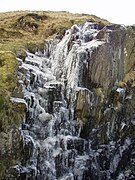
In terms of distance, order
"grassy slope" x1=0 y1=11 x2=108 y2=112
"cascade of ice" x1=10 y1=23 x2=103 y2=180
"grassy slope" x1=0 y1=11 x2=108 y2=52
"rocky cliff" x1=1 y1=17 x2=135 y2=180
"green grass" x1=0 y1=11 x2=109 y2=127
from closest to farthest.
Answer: "green grass" x1=0 y1=11 x2=109 y2=127
"cascade of ice" x1=10 y1=23 x2=103 y2=180
"rocky cliff" x1=1 y1=17 x2=135 y2=180
"grassy slope" x1=0 y1=11 x2=108 y2=112
"grassy slope" x1=0 y1=11 x2=108 y2=52

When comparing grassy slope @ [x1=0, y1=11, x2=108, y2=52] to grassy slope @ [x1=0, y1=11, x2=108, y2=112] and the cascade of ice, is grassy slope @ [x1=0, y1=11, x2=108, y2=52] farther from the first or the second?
the cascade of ice

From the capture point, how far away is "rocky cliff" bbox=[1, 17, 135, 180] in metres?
33.6

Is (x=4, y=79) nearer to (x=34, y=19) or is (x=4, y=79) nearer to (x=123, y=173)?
(x=123, y=173)

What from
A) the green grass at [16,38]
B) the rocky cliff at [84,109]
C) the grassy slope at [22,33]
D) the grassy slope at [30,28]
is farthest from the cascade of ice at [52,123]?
the grassy slope at [30,28]

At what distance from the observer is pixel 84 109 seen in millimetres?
35844

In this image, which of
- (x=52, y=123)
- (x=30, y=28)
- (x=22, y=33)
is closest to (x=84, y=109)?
(x=52, y=123)

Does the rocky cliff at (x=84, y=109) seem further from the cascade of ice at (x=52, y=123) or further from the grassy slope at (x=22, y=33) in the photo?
the grassy slope at (x=22, y=33)

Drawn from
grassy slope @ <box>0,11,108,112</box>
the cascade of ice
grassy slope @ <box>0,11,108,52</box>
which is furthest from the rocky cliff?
grassy slope @ <box>0,11,108,52</box>

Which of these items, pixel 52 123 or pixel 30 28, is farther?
pixel 30 28

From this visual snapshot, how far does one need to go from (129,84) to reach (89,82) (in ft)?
11.7

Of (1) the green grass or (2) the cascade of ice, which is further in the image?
(2) the cascade of ice

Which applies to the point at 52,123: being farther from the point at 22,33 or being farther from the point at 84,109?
the point at 22,33

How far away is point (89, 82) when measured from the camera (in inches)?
1458

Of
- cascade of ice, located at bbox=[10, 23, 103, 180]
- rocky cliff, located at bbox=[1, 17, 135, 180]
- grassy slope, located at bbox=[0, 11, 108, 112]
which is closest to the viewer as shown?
cascade of ice, located at bbox=[10, 23, 103, 180]
